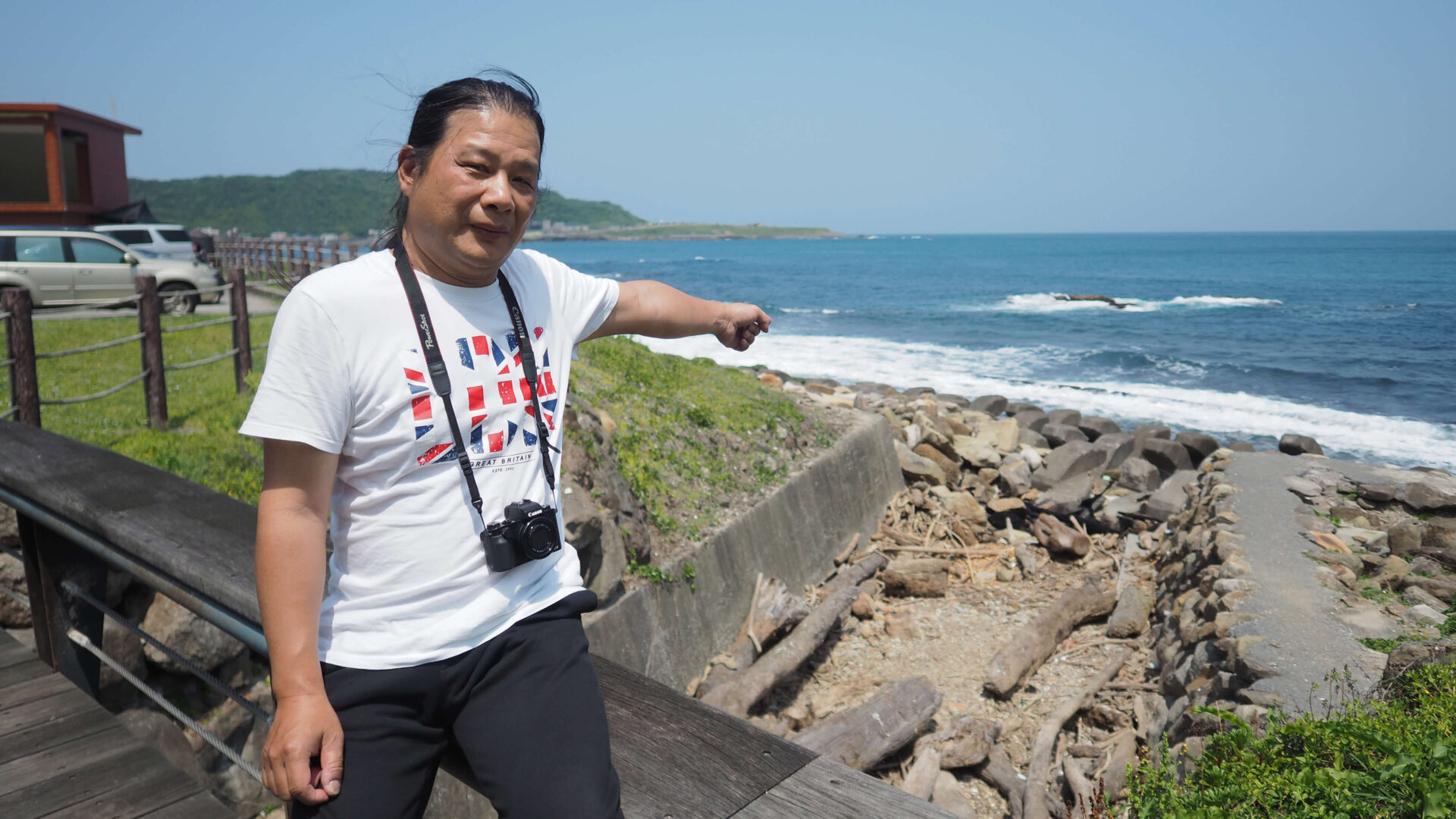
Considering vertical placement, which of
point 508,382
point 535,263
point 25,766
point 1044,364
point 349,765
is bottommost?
point 1044,364

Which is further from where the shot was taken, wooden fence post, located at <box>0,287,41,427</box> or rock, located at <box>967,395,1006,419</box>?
rock, located at <box>967,395,1006,419</box>

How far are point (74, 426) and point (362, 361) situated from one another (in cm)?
703

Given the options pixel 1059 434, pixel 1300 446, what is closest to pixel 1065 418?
pixel 1059 434

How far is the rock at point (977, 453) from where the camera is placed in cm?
1026

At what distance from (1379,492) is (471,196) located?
7800mm

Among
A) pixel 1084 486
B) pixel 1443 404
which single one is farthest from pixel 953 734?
pixel 1443 404

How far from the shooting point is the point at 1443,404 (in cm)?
1855

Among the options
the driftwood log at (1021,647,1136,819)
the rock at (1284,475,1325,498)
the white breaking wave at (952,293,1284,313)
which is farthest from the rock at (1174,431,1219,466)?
the white breaking wave at (952,293,1284,313)

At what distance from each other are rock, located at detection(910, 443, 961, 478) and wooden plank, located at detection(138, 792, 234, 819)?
8.31m

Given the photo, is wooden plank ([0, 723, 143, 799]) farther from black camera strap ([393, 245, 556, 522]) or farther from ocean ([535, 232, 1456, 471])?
ocean ([535, 232, 1456, 471])

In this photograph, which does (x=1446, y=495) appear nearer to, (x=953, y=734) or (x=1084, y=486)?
(x=1084, y=486)

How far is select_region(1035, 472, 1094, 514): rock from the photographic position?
9.25 metres

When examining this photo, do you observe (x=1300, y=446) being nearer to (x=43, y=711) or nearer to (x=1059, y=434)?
(x=1059, y=434)

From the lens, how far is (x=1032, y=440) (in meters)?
12.4
